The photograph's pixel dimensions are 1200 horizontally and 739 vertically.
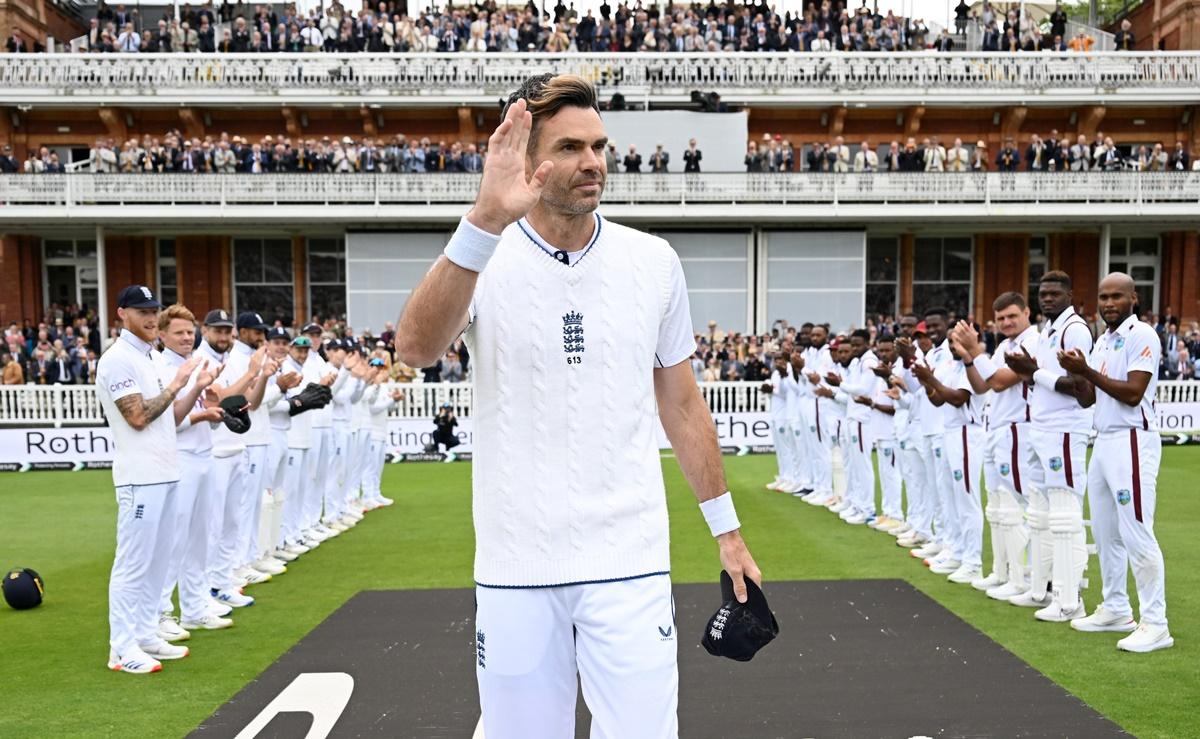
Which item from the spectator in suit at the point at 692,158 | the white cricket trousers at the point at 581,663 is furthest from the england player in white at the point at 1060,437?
the spectator in suit at the point at 692,158

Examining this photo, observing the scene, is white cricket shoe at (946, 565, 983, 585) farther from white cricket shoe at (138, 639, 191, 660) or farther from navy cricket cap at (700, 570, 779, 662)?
navy cricket cap at (700, 570, 779, 662)

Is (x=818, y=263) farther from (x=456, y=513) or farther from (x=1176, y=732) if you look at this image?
(x=1176, y=732)

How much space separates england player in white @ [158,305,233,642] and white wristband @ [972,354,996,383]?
22.5 feet

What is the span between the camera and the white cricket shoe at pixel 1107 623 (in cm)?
809

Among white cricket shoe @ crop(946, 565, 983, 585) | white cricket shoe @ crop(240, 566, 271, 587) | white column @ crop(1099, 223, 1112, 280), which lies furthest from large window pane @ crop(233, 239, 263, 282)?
white cricket shoe @ crop(946, 565, 983, 585)

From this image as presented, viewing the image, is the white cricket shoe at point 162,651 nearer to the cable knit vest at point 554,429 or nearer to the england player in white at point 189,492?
the england player in white at point 189,492

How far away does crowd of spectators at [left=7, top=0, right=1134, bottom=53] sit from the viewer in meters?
36.7

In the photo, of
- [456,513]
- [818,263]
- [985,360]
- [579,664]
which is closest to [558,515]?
[579,664]

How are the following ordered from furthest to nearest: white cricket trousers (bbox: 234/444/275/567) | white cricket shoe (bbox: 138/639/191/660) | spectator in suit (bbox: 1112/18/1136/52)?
spectator in suit (bbox: 1112/18/1136/52) → white cricket trousers (bbox: 234/444/275/567) → white cricket shoe (bbox: 138/639/191/660)

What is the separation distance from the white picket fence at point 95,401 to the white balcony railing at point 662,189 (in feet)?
34.6

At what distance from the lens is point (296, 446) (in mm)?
12367

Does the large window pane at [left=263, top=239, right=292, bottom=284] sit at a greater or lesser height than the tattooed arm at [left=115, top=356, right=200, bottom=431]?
greater

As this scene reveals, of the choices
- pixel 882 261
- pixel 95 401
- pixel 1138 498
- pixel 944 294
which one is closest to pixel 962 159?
pixel 882 261

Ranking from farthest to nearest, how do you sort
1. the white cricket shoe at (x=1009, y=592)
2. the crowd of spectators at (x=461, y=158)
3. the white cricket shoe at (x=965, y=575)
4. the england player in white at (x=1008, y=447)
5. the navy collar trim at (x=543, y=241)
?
the crowd of spectators at (x=461, y=158)
the white cricket shoe at (x=965, y=575)
the white cricket shoe at (x=1009, y=592)
the england player in white at (x=1008, y=447)
the navy collar trim at (x=543, y=241)
